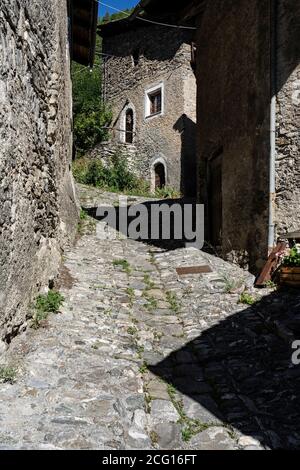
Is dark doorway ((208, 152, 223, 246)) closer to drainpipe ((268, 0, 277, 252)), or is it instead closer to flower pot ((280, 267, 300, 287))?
drainpipe ((268, 0, 277, 252))

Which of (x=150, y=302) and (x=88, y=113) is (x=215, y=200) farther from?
(x=88, y=113)

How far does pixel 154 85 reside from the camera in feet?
63.7

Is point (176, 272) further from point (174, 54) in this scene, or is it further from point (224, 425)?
point (174, 54)

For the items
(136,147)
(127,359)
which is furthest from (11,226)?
(136,147)

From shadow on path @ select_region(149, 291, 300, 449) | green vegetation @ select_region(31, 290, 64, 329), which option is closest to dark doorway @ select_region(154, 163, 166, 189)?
shadow on path @ select_region(149, 291, 300, 449)

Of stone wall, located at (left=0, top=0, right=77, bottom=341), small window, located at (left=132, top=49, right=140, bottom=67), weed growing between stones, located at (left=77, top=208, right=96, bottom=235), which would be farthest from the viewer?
small window, located at (left=132, top=49, right=140, bottom=67)

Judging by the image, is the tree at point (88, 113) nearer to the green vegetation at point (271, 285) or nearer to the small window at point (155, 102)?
the small window at point (155, 102)

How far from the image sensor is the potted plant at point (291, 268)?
5781mm

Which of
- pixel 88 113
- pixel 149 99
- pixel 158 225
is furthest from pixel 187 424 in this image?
pixel 88 113

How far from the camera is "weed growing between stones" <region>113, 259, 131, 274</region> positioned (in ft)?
23.3

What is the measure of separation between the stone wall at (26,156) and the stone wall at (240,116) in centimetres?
292

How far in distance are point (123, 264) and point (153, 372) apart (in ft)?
12.2
